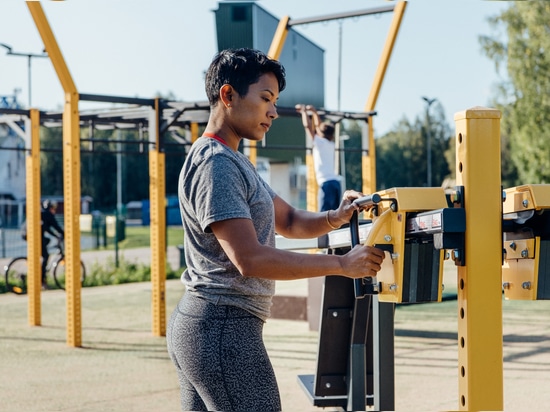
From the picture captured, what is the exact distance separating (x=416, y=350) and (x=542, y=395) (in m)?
2.03

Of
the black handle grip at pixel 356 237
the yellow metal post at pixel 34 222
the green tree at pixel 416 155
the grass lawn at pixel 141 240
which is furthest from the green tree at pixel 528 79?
the black handle grip at pixel 356 237

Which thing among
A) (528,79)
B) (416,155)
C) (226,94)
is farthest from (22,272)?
(416,155)

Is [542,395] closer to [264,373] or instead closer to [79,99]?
[264,373]

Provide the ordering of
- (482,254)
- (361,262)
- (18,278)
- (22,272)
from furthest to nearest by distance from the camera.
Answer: (18,278), (22,272), (482,254), (361,262)

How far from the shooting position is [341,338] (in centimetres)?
451

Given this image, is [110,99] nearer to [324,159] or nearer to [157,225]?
[157,225]

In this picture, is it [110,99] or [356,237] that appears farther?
[110,99]

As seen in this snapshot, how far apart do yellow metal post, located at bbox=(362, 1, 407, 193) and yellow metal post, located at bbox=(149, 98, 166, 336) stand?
9.59ft

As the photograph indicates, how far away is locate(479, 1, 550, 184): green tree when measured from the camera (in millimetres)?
32812

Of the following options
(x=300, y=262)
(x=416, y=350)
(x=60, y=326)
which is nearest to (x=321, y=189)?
(x=416, y=350)

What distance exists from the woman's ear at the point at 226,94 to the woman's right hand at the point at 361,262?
1.85ft

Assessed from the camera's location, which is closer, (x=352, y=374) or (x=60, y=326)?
(x=352, y=374)

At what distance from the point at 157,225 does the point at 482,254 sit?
6.45 metres

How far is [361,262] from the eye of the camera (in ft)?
7.57
